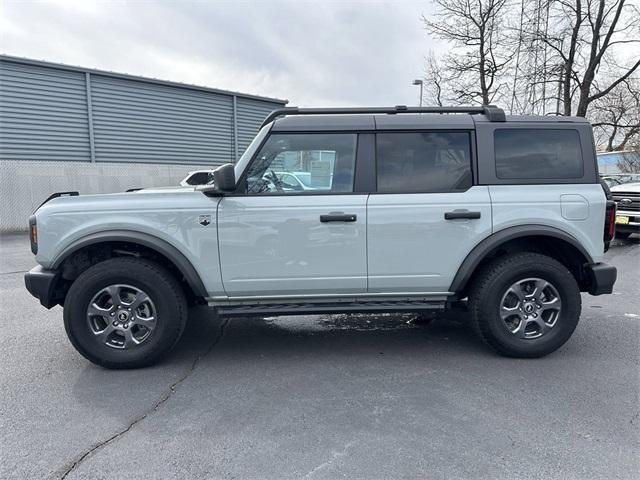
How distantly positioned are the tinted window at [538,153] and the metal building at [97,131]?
1386 cm

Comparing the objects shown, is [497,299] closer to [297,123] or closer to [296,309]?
[296,309]

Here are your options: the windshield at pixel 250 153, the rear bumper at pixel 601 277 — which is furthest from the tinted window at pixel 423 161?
the rear bumper at pixel 601 277

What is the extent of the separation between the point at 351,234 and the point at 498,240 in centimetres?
123

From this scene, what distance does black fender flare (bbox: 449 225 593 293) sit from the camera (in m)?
3.75

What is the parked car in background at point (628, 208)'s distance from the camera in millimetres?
9914

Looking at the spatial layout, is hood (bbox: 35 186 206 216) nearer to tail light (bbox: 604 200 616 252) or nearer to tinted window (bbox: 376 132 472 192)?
tinted window (bbox: 376 132 472 192)

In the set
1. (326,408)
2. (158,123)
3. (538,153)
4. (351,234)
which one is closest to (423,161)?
(351,234)

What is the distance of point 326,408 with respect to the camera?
3076 mm

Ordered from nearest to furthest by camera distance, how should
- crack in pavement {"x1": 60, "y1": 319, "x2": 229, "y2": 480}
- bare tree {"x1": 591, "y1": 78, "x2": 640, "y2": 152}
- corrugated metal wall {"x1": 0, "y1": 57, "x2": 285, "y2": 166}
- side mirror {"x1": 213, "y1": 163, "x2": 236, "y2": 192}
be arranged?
crack in pavement {"x1": 60, "y1": 319, "x2": 229, "y2": 480} < side mirror {"x1": 213, "y1": 163, "x2": 236, "y2": 192} < corrugated metal wall {"x1": 0, "y1": 57, "x2": 285, "y2": 166} < bare tree {"x1": 591, "y1": 78, "x2": 640, "y2": 152}

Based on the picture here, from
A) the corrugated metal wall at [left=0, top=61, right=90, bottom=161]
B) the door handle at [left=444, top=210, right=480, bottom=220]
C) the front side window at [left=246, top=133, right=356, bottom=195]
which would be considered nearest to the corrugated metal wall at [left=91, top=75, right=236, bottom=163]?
the corrugated metal wall at [left=0, top=61, right=90, bottom=161]

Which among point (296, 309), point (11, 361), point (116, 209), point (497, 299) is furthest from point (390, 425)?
point (11, 361)

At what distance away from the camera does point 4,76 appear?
1323 centimetres

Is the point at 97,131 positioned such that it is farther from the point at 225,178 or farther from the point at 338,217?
the point at 338,217

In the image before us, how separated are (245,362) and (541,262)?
2.67m
